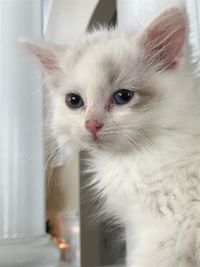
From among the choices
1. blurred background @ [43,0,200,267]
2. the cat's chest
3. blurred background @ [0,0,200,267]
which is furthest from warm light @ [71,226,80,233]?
the cat's chest

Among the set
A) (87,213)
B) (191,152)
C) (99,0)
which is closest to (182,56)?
(191,152)

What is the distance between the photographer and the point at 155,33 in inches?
29.0

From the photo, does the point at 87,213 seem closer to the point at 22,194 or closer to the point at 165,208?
the point at 22,194

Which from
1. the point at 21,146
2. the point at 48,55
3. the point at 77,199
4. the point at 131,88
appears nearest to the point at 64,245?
the point at 77,199

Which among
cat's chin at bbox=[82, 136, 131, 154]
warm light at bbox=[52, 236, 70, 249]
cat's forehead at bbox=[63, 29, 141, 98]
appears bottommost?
warm light at bbox=[52, 236, 70, 249]

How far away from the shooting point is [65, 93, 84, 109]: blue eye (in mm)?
795

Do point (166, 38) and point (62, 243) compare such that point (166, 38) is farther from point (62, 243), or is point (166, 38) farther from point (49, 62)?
point (62, 243)

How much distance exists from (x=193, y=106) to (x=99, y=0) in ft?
4.06

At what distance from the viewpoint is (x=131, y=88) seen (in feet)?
2.39

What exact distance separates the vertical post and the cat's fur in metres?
0.13

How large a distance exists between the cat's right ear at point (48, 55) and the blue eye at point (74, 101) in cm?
9

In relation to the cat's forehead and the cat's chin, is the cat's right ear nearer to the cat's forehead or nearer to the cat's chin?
the cat's forehead

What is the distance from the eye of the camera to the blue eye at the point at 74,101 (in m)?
0.80

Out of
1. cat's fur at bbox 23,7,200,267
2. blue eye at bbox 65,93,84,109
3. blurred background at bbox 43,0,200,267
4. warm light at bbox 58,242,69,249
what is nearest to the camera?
cat's fur at bbox 23,7,200,267
